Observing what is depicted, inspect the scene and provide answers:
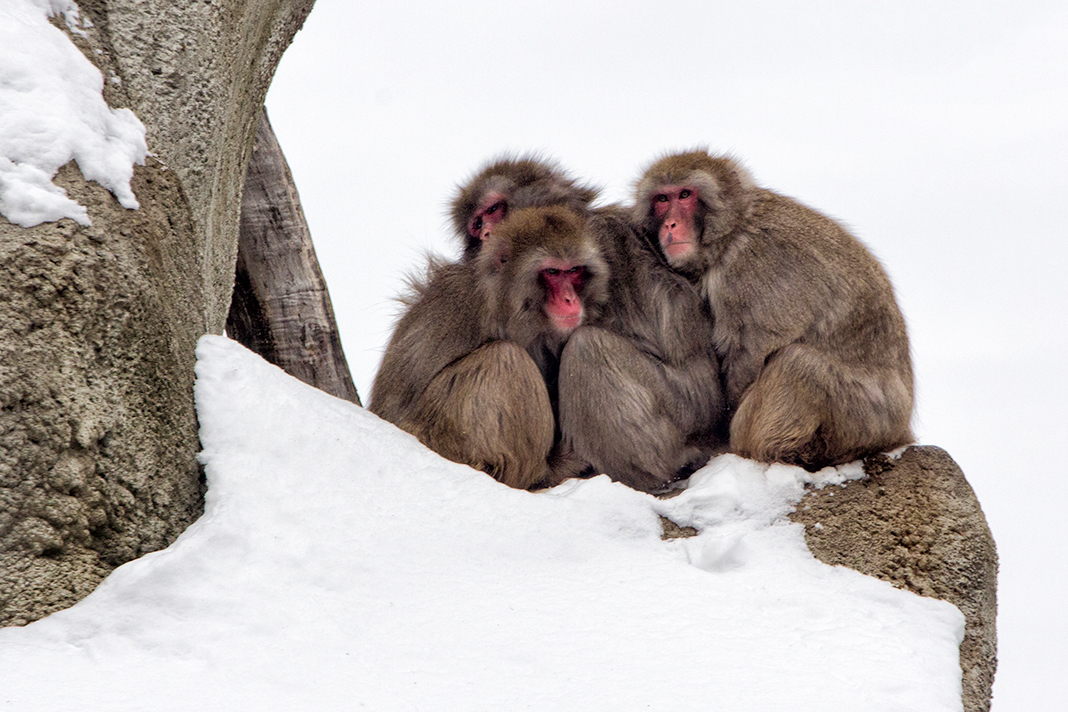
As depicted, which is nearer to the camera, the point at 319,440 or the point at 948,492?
the point at 319,440

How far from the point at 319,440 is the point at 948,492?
2.35 m

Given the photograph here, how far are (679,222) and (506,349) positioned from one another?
881 mm

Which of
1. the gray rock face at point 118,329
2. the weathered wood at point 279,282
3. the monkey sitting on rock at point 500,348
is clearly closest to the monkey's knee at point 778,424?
the monkey sitting on rock at point 500,348

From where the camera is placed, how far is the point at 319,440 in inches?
150

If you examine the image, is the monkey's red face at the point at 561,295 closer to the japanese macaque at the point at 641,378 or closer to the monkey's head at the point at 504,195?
the japanese macaque at the point at 641,378

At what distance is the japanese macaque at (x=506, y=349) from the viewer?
14.3 ft

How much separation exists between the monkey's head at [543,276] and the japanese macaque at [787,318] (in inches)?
14.3

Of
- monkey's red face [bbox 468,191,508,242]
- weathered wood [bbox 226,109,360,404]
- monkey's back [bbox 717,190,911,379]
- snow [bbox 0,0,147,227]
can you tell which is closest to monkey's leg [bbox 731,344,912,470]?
monkey's back [bbox 717,190,911,379]

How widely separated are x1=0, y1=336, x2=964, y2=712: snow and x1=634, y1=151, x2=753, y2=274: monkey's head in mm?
922

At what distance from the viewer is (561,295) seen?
4402 mm

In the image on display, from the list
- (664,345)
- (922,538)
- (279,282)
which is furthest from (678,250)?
(279,282)

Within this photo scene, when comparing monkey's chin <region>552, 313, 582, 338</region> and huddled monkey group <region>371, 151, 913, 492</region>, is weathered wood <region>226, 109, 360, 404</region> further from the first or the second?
monkey's chin <region>552, 313, 582, 338</region>

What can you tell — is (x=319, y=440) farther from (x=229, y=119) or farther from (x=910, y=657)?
(x=910, y=657)

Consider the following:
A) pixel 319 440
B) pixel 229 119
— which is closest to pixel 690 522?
pixel 319 440
